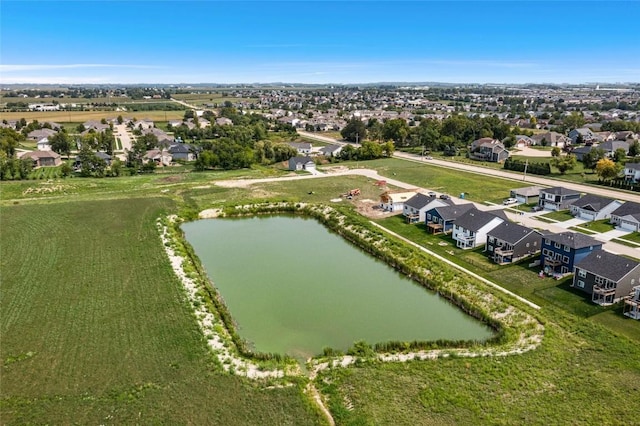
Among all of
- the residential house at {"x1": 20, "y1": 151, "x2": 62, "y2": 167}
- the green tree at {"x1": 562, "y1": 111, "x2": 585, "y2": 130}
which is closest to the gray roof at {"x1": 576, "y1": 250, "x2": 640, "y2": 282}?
the residential house at {"x1": 20, "y1": 151, "x2": 62, "y2": 167}

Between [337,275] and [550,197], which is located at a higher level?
[550,197]

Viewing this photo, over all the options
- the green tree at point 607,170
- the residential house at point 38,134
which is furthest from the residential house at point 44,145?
the green tree at point 607,170

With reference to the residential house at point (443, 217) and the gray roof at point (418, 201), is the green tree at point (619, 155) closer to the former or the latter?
the gray roof at point (418, 201)

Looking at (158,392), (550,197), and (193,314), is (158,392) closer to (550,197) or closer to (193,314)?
(193,314)

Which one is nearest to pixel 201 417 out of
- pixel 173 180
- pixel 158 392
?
pixel 158 392

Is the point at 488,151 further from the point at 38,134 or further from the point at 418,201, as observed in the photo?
the point at 38,134

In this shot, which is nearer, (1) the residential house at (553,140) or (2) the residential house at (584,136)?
(2) the residential house at (584,136)
